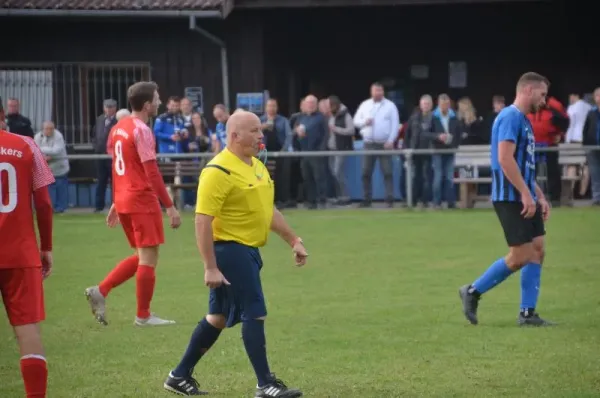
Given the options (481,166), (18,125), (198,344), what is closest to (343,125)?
(481,166)

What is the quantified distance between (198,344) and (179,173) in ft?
47.2

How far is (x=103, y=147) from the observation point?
23484mm

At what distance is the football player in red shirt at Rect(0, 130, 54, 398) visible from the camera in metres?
6.79

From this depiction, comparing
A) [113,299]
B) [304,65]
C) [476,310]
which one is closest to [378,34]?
[304,65]

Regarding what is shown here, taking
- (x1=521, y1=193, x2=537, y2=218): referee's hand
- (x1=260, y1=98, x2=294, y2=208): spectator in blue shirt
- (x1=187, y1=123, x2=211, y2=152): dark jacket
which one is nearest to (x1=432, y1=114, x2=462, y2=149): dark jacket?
(x1=260, y1=98, x2=294, y2=208): spectator in blue shirt

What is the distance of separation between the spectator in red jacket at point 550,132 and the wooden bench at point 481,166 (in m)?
0.14

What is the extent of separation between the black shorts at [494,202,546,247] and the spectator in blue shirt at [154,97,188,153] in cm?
1271

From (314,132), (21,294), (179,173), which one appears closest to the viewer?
(21,294)

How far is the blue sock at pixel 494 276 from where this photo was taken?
34.2ft

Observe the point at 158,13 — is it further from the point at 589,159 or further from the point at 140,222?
the point at 140,222

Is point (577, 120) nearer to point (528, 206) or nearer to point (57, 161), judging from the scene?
point (57, 161)

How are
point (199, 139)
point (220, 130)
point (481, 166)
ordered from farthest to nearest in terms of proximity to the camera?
point (481, 166) < point (199, 139) < point (220, 130)

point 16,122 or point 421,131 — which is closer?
point 421,131

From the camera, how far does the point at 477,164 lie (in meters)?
23.2
